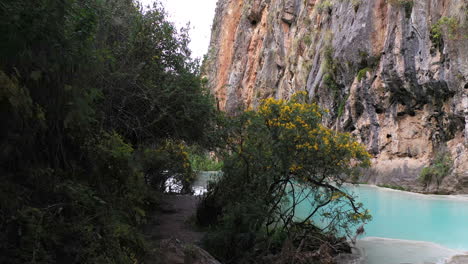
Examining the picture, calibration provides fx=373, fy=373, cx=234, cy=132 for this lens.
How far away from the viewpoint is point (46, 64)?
286 centimetres

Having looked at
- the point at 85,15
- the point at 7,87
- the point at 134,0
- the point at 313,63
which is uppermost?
the point at 313,63

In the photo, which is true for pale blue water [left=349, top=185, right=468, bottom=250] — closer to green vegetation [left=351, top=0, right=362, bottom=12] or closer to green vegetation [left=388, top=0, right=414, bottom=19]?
green vegetation [left=388, top=0, right=414, bottom=19]

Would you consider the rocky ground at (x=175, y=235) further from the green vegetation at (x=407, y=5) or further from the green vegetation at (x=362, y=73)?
the green vegetation at (x=407, y=5)

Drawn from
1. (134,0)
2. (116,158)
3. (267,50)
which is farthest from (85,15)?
(267,50)

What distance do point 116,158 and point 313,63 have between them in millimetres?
29767

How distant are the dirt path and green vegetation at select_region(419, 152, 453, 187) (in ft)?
42.0

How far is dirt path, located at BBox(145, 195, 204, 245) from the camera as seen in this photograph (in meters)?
7.28

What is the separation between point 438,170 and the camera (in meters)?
18.1

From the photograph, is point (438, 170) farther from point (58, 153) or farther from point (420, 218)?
point (58, 153)

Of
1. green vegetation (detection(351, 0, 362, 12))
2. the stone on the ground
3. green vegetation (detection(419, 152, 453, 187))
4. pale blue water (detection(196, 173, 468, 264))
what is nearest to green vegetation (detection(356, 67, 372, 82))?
green vegetation (detection(351, 0, 362, 12))

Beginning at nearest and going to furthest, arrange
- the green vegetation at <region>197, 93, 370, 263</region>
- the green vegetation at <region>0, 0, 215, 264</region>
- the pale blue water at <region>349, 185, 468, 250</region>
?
the green vegetation at <region>0, 0, 215, 264</region>, the green vegetation at <region>197, 93, 370, 263</region>, the pale blue water at <region>349, 185, 468, 250</region>

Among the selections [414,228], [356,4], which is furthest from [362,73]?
[414,228]

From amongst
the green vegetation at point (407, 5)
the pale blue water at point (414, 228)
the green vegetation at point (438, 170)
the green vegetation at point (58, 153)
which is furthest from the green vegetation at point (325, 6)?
the green vegetation at point (58, 153)

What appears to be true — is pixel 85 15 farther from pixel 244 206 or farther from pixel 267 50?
pixel 267 50
